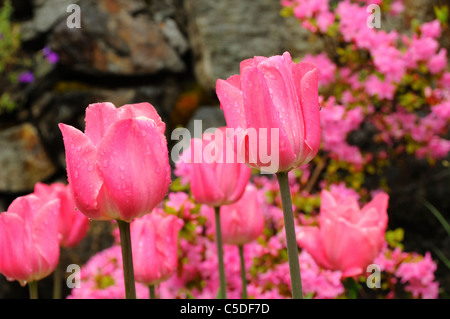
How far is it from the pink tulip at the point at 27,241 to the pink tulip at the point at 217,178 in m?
0.19

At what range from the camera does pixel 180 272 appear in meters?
1.15

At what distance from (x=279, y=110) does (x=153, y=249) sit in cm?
31

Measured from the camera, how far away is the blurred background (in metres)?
2.38

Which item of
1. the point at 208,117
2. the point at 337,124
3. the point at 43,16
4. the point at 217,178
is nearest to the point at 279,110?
the point at 217,178

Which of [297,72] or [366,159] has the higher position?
[297,72]

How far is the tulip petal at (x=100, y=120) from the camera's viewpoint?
454mm

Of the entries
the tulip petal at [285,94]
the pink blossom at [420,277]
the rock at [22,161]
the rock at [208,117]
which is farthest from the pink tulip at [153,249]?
the rock at [22,161]

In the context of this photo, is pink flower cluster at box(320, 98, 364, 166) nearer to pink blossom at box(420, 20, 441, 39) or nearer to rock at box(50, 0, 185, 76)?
pink blossom at box(420, 20, 441, 39)

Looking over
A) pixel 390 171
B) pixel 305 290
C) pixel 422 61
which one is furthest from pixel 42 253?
pixel 390 171

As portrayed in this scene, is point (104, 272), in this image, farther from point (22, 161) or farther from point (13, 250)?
point (22, 161)

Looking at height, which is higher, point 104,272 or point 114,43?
point 114,43

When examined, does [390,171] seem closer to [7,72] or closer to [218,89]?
[218,89]

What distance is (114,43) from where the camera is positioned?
8.32 feet

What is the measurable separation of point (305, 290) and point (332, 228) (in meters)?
0.40
